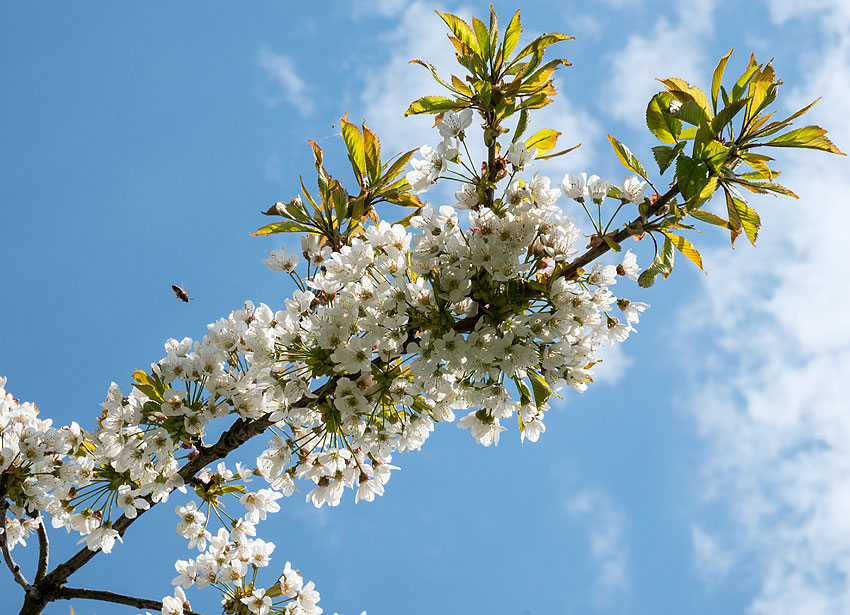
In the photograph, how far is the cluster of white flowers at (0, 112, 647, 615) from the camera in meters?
2.49

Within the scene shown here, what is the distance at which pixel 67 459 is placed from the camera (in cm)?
349

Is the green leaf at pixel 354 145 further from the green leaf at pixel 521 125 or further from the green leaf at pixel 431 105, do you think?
the green leaf at pixel 521 125

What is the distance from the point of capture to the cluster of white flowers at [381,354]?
8.17 ft

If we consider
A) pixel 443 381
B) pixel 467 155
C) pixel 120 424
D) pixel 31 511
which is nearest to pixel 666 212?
pixel 467 155

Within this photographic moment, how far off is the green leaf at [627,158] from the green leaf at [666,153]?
0.56 ft

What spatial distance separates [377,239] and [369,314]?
291mm

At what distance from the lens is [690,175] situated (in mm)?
2312

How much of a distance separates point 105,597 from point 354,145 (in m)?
2.54

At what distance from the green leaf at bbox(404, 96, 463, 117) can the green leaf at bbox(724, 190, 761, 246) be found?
1.05m

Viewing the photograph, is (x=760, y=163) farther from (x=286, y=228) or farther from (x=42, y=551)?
(x=42, y=551)

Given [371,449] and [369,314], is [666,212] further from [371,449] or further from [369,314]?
[371,449]

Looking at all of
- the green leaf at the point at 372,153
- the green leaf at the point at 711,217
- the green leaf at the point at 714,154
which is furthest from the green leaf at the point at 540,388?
the green leaf at the point at 372,153

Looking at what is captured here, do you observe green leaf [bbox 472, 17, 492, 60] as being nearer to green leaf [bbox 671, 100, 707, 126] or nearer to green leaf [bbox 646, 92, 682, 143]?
green leaf [bbox 646, 92, 682, 143]

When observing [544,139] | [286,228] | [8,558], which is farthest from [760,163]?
[8,558]
